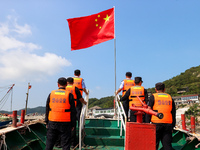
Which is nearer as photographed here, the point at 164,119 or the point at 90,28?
the point at 164,119

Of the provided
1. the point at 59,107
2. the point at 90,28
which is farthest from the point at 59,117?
the point at 90,28

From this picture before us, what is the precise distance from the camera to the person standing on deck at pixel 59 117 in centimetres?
337

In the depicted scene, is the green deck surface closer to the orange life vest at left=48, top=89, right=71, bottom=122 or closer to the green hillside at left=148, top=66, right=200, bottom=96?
the orange life vest at left=48, top=89, right=71, bottom=122

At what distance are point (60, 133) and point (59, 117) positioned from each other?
343 mm

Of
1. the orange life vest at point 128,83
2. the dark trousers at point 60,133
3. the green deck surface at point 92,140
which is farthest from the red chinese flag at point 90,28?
the dark trousers at point 60,133

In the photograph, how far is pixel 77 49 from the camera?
8.48 meters

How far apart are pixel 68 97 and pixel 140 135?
1652 millimetres

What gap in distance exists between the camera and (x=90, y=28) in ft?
28.2

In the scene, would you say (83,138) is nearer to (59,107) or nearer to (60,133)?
(60,133)

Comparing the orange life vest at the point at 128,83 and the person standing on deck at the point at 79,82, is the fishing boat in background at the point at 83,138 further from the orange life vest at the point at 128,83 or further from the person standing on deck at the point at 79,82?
the orange life vest at the point at 128,83

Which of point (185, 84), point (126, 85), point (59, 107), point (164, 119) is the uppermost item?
point (185, 84)

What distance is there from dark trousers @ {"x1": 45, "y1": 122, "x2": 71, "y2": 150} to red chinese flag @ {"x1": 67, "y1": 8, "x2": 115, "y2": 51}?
18.3 feet

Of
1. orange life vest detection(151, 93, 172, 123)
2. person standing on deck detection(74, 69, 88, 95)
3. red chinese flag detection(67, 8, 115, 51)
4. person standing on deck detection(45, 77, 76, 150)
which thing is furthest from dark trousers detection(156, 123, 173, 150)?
red chinese flag detection(67, 8, 115, 51)

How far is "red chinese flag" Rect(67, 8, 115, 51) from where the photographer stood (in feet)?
27.7
